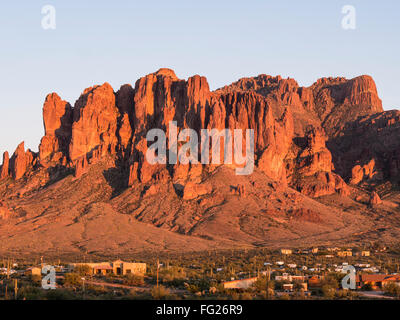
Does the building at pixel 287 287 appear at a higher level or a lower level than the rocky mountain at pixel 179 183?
lower

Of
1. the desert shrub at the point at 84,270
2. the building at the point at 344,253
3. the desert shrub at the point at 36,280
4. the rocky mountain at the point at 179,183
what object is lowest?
the desert shrub at the point at 36,280

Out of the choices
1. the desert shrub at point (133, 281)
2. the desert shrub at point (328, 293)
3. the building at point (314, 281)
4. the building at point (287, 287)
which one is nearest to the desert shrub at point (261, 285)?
the building at point (287, 287)

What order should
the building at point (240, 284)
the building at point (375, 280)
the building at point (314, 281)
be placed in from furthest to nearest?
the building at point (314, 281) < the building at point (375, 280) < the building at point (240, 284)

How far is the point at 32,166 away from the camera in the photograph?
16275 cm

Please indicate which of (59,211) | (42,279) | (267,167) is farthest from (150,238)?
(42,279)

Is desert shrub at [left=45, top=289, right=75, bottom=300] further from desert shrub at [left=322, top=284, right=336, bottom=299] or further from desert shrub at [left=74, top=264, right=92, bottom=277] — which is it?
desert shrub at [left=74, top=264, right=92, bottom=277]

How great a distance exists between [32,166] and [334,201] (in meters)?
77.7

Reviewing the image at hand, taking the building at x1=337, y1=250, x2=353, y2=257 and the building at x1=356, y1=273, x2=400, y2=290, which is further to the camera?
the building at x1=337, y1=250, x2=353, y2=257

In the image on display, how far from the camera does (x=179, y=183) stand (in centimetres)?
Answer: 14488

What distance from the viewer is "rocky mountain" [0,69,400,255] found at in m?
127

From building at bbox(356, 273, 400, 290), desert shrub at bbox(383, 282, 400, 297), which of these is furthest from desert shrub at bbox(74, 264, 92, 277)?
desert shrub at bbox(383, 282, 400, 297)

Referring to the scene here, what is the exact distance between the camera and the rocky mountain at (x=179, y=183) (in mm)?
127250

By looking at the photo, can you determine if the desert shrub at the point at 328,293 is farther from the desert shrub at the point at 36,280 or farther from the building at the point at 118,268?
the desert shrub at the point at 36,280

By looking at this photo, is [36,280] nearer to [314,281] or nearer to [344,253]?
[314,281]
